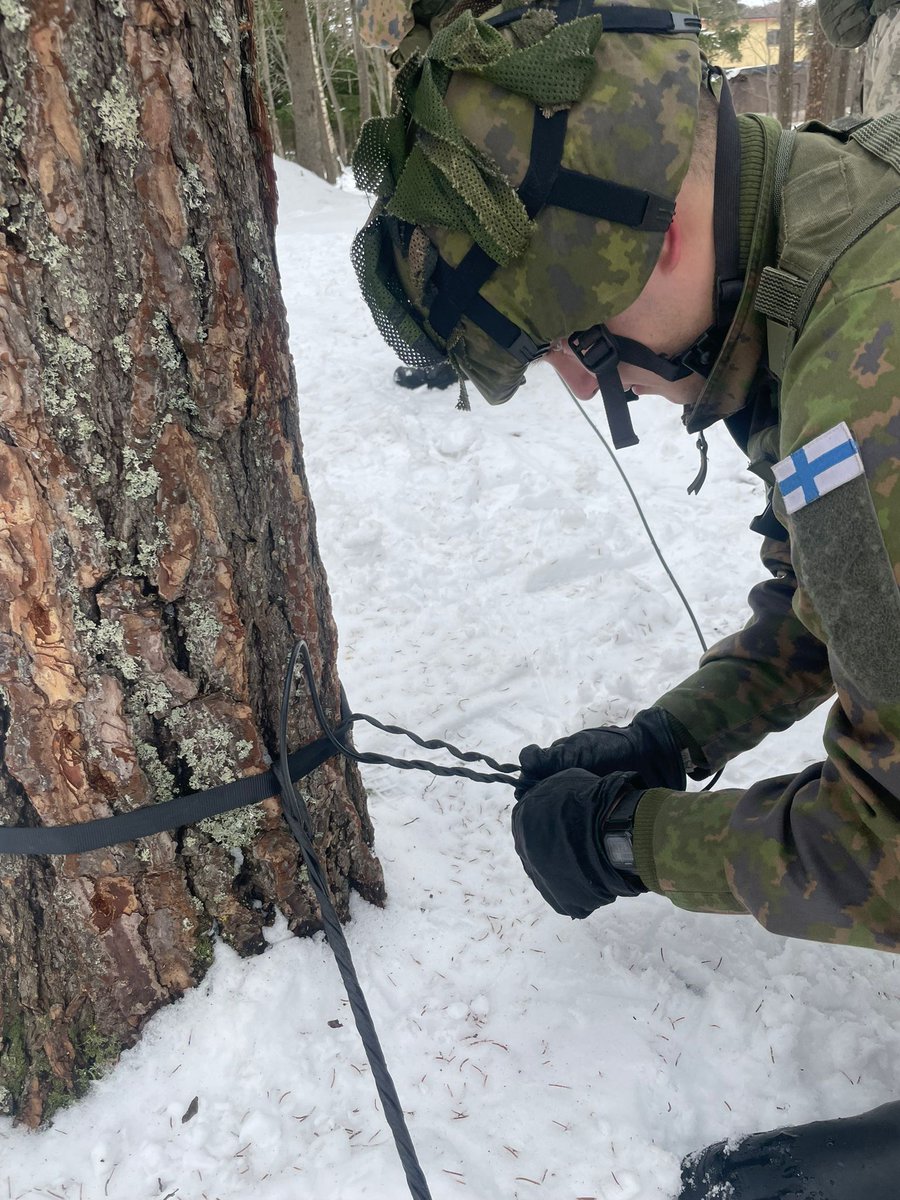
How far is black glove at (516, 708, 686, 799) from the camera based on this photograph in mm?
2070

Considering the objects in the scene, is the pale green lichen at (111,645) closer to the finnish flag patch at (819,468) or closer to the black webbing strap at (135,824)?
the black webbing strap at (135,824)

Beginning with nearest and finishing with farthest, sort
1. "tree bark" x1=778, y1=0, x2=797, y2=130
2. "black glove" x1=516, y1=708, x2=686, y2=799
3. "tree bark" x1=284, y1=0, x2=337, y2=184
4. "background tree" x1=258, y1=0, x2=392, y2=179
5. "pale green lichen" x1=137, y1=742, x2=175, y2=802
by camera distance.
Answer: "pale green lichen" x1=137, y1=742, x2=175, y2=802 < "black glove" x1=516, y1=708, x2=686, y2=799 < "tree bark" x1=778, y1=0, x2=797, y2=130 < "tree bark" x1=284, y1=0, x2=337, y2=184 < "background tree" x1=258, y1=0, x2=392, y2=179

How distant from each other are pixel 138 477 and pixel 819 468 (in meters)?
1.03

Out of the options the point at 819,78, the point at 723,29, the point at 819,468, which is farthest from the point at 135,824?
the point at 723,29

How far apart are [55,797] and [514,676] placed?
179 cm

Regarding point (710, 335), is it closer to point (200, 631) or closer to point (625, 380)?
point (625, 380)

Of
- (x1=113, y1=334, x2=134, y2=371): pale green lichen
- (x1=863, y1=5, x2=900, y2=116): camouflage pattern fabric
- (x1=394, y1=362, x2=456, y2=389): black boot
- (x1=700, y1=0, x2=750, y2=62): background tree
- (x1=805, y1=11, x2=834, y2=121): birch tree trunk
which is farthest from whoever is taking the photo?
(x1=700, y1=0, x2=750, y2=62): background tree

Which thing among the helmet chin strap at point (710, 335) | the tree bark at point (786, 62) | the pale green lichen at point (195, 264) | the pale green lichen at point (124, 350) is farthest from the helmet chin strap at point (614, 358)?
the tree bark at point (786, 62)

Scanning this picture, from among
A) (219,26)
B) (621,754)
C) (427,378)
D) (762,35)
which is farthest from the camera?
(762,35)

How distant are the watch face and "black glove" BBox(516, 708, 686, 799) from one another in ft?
1.07

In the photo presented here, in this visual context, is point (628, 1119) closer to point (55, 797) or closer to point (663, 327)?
point (55, 797)

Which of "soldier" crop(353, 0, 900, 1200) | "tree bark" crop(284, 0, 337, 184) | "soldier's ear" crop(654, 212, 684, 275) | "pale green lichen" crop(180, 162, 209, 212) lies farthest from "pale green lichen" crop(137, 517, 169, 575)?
"tree bark" crop(284, 0, 337, 184)

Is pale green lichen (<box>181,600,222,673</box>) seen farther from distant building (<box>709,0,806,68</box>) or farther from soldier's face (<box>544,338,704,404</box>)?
distant building (<box>709,0,806,68</box>)

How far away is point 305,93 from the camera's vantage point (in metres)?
16.1
